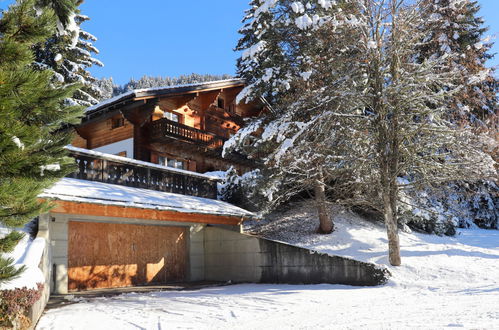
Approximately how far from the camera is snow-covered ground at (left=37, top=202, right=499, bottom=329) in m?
7.50

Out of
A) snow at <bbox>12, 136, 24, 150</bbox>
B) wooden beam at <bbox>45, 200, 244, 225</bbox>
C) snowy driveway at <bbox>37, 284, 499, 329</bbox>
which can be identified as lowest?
snowy driveway at <bbox>37, 284, 499, 329</bbox>

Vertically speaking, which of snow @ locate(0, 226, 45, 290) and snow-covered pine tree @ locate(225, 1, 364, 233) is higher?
snow-covered pine tree @ locate(225, 1, 364, 233)

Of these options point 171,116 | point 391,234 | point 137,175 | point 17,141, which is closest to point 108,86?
point 171,116

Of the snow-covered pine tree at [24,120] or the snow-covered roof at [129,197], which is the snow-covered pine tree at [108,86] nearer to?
the snow-covered roof at [129,197]

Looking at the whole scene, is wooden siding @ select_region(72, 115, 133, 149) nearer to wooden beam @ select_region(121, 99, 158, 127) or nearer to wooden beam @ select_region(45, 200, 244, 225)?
wooden beam @ select_region(121, 99, 158, 127)

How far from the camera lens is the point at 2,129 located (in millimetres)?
4832

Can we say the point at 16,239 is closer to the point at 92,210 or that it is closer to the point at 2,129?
the point at 2,129

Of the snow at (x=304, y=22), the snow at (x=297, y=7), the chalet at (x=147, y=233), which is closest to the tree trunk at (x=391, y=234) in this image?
the chalet at (x=147, y=233)

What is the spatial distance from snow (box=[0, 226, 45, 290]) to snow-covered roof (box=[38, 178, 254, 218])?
157 cm

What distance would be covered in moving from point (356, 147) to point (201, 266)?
8024 millimetres

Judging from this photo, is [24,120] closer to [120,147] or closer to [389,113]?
[389,113]

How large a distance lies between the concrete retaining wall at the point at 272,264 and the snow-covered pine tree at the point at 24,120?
932cm

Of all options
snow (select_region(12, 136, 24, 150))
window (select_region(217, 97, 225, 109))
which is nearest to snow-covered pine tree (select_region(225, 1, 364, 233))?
snow (select_region(12, 136, 24, 150))

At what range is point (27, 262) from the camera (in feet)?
24.7
